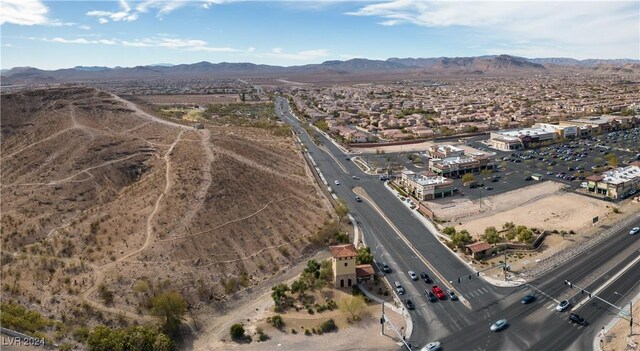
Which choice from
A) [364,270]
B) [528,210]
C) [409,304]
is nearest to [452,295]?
[409,304]

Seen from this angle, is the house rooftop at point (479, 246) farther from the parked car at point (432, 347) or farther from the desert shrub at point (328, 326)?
the desert shrub at point (328, 326)

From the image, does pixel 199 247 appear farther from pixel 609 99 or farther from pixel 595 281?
pixel 609 99

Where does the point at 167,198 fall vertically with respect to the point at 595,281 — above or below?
above

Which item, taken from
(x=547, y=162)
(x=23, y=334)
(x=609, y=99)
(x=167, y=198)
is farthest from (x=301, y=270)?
(x=609, y=99)

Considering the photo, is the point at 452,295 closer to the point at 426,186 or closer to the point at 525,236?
the point at 525,236

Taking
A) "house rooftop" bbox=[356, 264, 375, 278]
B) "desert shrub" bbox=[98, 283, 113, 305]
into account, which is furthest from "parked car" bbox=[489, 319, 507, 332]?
"desert shrub" bbox=[98, 283, 113, 305]

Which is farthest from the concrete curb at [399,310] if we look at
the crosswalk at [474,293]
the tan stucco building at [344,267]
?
the crosswalk at [474,293]
